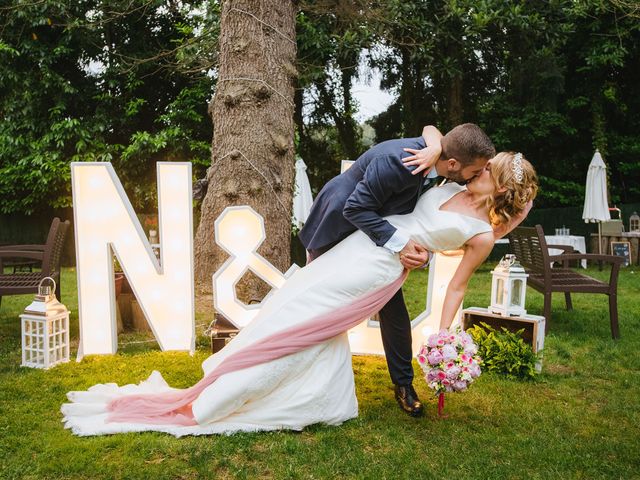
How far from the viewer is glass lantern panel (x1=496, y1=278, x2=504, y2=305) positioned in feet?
16.3

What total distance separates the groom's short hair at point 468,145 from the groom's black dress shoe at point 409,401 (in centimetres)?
162

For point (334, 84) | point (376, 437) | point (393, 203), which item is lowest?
point (376, 437)

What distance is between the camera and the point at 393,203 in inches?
139

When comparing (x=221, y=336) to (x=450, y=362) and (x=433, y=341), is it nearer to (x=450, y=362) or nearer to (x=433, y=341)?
(x=433, y=341)

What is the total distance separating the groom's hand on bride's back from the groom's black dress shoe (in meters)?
0.94

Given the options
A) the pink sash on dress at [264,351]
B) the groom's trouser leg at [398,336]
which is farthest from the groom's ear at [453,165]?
the groom's trouser leg at [398,336]

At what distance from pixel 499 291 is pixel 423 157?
2.31m

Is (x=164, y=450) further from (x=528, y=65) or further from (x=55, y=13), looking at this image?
(x=528, y=65)

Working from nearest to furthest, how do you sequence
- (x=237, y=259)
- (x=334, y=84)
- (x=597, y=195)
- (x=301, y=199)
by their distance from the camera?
(x=237, y=259)
(x=301, y=199)
(x=597, y=195)
(x=334, y=84)

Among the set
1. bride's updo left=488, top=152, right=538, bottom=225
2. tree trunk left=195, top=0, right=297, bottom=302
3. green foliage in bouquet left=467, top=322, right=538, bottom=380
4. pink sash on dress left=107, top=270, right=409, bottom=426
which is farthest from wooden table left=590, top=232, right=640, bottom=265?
pink sash on dress left=107, top=270, right=409, bottom=426

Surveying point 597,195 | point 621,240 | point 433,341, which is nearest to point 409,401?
point 433,341

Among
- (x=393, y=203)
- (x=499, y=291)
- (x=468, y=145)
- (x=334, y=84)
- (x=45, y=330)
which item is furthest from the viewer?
(x=334, y=84)

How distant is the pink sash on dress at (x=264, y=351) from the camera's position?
333 cm

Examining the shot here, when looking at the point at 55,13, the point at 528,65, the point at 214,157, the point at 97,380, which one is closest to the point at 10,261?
the point at 55,13
